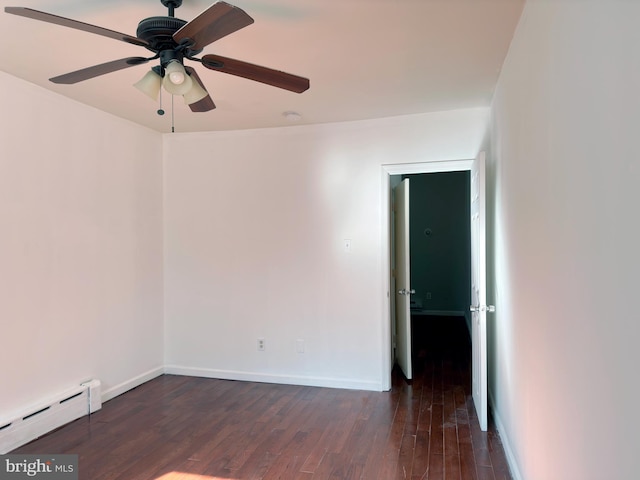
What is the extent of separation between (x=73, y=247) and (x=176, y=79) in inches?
86.4

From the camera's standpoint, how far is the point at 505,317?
2.78 meters

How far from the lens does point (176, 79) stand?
1.90 m

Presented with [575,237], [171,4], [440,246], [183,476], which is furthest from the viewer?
[440,246]

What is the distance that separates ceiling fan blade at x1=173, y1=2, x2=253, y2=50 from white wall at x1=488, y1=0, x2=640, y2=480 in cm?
110

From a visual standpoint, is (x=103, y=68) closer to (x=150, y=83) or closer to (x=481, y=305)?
(x=150, y=83)

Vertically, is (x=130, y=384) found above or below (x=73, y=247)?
below

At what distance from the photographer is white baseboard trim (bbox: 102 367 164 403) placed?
3778 millimetres

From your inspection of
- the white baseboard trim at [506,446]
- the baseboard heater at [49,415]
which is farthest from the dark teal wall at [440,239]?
the baseboard heater at [49,415]

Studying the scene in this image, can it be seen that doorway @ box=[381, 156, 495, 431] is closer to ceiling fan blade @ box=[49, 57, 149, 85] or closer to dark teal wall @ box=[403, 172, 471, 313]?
ceiling fan blade @ box=[49, 57, 149, 85]

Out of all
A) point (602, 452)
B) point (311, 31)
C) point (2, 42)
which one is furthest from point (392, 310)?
point (2, 42)

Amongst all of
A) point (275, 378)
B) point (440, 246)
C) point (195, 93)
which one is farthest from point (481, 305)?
point (440, 246)

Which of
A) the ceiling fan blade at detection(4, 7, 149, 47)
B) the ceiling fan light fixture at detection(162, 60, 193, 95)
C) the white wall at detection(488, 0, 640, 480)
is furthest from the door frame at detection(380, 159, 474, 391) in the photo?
the ceiling fan blade at detection(4, 7, 149, 47)

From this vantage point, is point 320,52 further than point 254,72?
Yes
